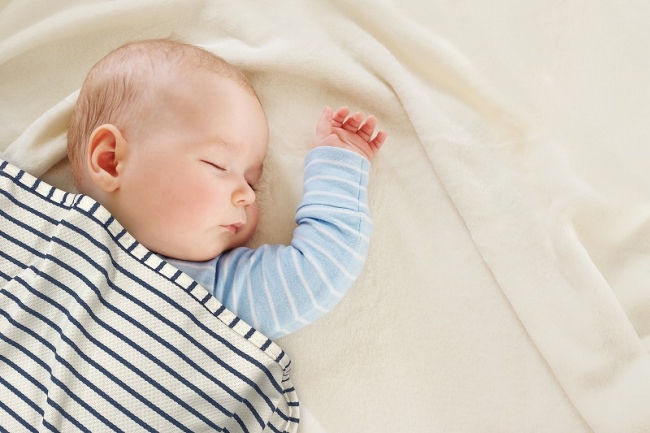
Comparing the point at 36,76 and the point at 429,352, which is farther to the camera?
the point at 36,76

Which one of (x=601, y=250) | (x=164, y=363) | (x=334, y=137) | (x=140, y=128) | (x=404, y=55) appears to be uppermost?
(x=404, y=55)

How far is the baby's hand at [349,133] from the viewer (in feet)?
4.02

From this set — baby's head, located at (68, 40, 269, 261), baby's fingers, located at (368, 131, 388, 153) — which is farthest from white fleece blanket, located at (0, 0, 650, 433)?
baby's head, located at (68, 40, 269, 261)

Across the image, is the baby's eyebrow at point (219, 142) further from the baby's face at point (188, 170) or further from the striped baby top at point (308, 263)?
the striped baby top at point (308, 263)

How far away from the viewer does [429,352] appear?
1227 mm

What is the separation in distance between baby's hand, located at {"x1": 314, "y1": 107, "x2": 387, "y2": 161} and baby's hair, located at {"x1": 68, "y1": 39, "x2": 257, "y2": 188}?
155 mm

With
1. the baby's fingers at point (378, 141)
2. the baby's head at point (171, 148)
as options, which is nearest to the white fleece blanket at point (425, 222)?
the baby's fingers at point (378, 141)

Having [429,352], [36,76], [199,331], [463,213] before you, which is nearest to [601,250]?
[463,213]

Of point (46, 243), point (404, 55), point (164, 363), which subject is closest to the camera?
point (164, 363)

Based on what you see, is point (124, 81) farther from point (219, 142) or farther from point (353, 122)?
point (353, 122)

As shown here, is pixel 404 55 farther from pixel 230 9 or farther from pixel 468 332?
pixel 468 332

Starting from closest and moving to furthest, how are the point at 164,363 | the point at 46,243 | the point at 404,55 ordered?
the point at 164,363, the point at 46,243, the point at 404,55

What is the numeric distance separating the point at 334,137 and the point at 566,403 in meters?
0.62

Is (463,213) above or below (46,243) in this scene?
above
